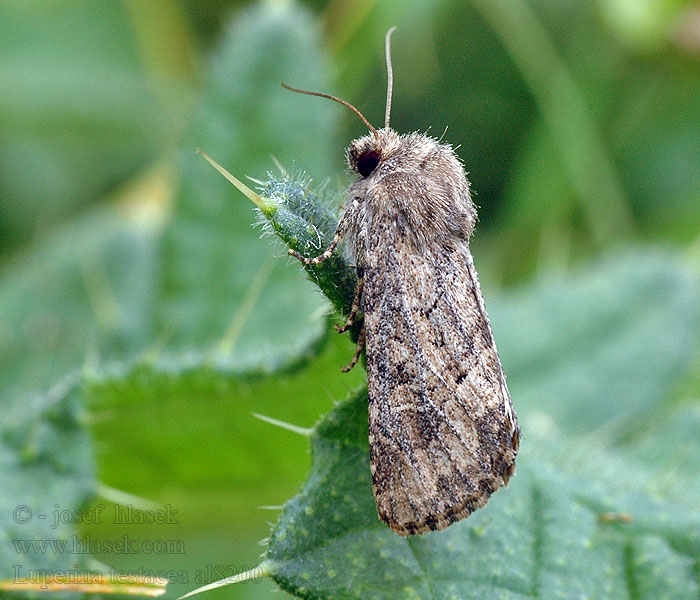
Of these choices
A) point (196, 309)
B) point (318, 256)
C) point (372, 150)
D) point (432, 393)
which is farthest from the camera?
point (196, 309)

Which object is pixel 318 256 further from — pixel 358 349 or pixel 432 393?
pixel 432 393

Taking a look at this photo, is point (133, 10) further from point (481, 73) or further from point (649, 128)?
point (649, 128)

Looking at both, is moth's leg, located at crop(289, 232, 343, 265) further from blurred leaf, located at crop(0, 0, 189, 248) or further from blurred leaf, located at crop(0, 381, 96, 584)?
blurred leaf, located at crop(0, 0, 189, 248)

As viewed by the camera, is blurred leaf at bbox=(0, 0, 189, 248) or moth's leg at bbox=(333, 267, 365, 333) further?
blurred leaf at bbox=(0, 0, 189, 248)

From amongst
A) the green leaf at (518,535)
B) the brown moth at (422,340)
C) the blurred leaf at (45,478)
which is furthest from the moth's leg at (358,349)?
the blurred leaf at (45,478)

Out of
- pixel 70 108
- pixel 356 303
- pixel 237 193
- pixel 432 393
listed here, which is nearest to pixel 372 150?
pixel 356 303

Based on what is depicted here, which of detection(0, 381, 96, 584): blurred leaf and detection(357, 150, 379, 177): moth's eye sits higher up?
detection(357, 150, 379, 177): moth's eye

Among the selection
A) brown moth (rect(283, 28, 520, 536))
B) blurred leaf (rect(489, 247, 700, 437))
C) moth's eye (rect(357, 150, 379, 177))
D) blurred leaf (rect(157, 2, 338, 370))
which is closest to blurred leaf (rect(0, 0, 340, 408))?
blurred leaf (rect(157, 2, 338, 370))
